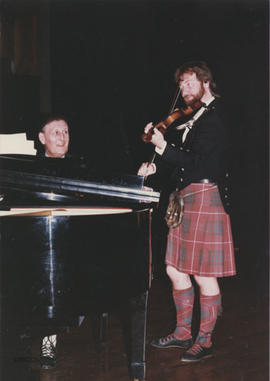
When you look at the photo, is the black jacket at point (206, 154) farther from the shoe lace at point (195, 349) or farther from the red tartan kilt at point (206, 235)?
the shoe lace at point (195, 349)

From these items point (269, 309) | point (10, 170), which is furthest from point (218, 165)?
point (269, 309)

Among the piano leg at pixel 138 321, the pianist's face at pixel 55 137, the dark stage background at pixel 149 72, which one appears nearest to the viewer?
the piano leg at pixel 138 321

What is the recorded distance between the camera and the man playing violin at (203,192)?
2.55m

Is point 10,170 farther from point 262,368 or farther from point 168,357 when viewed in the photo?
point 262,368

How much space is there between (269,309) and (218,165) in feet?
5.40

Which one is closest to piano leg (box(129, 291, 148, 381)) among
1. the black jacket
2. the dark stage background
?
the black jacket

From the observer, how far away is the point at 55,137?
109 inches

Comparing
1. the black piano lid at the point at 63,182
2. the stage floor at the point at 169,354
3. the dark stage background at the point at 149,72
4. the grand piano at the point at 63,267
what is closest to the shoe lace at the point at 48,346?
the stage floor at the point at 169,354

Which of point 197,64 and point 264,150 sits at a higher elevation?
point 197,64

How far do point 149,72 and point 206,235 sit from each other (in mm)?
2251

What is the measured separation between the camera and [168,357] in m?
2.69

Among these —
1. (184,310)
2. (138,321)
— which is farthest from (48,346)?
(184,310)

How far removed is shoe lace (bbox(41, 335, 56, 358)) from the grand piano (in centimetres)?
28

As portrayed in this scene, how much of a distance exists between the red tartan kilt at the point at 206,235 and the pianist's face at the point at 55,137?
0.79 meters
